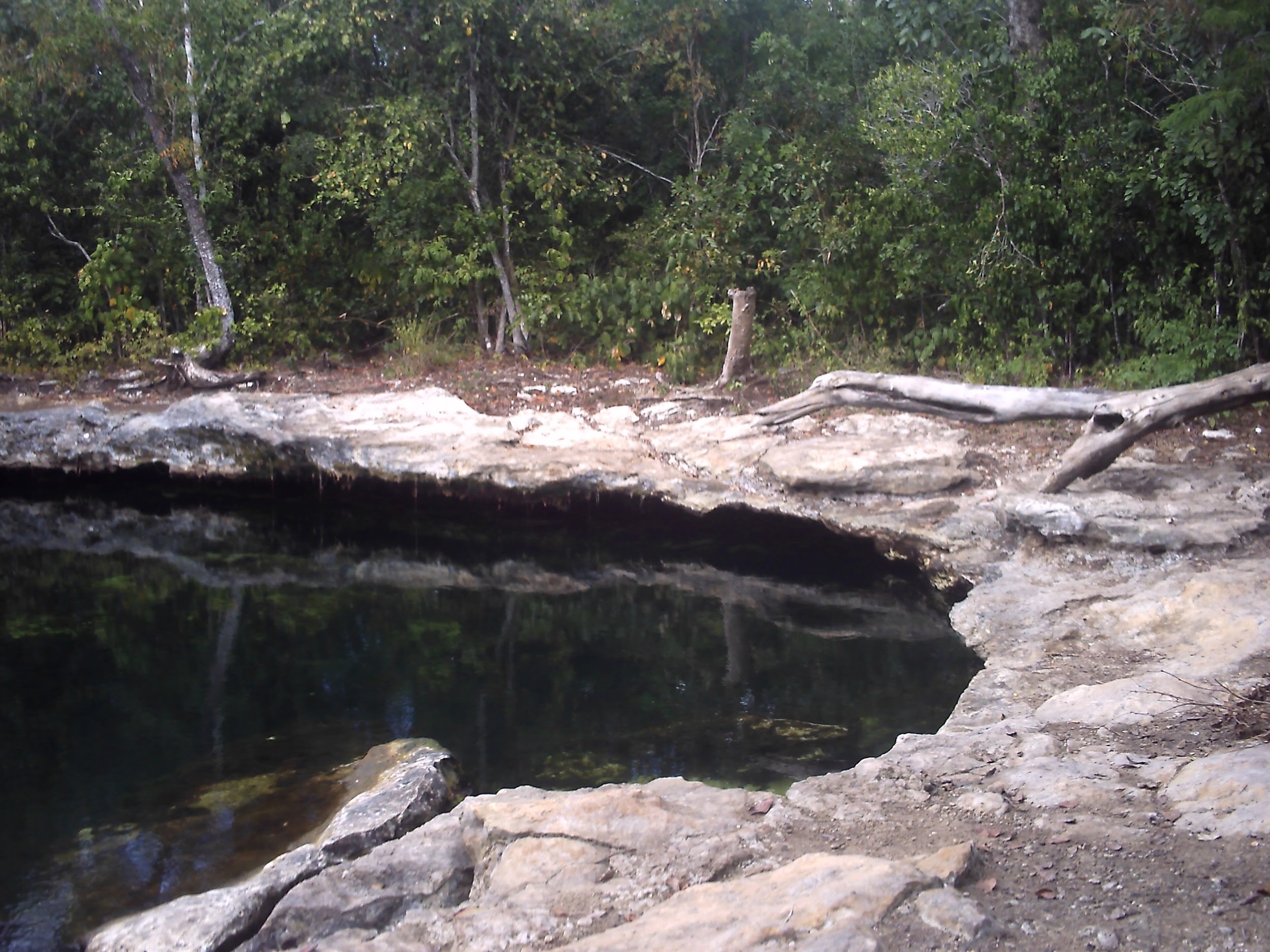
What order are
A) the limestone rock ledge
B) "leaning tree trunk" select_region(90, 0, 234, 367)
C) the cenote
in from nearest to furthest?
the cenote
the limestone rock ledge
"leaning tree trunk" select_region(90, 0, 234, 367)

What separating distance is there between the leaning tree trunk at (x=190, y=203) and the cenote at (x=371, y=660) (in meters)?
2.43

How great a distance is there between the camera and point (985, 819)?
143 inches

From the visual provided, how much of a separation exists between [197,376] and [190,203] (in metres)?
2.28

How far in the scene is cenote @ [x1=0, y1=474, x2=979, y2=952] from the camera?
498cm

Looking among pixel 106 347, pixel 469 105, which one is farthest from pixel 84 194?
pixel 469 105

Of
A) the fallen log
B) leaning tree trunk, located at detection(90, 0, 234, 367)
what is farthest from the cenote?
leaning tree trunk, located at detection(90, 0, 234, 367)

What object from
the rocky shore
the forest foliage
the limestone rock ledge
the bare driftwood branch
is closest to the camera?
the rocky shore

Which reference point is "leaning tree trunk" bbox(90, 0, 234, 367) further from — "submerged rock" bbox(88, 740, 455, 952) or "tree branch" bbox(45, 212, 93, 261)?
"submerged rock" bbox(88, 740, 455, 952)

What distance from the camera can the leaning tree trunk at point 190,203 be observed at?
11852 mm

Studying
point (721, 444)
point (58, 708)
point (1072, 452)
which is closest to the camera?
point (58, 708)

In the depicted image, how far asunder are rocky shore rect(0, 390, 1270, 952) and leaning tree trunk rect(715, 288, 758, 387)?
125 inches

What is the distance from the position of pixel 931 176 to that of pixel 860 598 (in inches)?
193

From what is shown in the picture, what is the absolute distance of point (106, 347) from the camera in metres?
12.5

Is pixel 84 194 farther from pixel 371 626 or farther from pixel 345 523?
pixel 371 626
